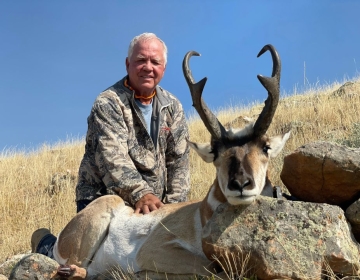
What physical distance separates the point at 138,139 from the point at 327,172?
3218 mm

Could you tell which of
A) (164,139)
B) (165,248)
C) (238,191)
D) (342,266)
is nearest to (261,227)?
(238,191)

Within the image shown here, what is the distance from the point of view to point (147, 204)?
20.2 ft

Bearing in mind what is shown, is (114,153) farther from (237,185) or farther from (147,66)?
(237,185)

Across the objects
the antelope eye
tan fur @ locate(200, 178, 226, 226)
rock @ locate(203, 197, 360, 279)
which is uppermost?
the antelope eye

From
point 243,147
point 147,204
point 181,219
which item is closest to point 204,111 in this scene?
point 243,147

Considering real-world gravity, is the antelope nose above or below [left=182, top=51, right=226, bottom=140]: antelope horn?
below

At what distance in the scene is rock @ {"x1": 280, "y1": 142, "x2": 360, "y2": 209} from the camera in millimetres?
4758

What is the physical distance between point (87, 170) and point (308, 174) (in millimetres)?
A: 3562

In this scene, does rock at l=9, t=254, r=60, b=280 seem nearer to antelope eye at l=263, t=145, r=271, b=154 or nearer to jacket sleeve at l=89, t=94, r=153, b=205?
jacket sleeve at l=89, t=94, r=153, b=205

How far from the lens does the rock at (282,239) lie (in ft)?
13.3

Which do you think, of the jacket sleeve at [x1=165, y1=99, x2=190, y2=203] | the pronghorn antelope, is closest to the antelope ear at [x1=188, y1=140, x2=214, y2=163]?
the pronghorn antelope

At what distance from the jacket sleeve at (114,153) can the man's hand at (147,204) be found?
0.08 m

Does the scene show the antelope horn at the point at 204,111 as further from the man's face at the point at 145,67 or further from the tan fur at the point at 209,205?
the man's face at the point at 145,67

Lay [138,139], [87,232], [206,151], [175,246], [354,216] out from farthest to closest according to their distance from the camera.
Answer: [138,139]
[87,232]
[175,246]
[206,151]
[354,216]
